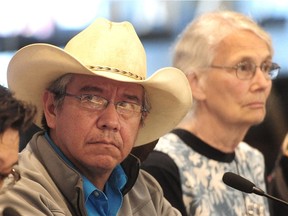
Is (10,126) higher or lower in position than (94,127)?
higher

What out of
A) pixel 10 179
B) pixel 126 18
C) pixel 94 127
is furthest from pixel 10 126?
pixel 126 18

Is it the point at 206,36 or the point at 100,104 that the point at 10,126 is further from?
the point at 206,36

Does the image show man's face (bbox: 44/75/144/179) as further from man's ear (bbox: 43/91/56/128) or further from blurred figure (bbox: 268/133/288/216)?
blurred figure (bbox: 268/133/288/216)

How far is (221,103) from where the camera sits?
3457mm

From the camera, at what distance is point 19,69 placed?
258 cm

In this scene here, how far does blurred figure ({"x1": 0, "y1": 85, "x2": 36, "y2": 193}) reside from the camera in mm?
2043

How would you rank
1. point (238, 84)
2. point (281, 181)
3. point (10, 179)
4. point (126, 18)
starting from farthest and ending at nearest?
point (126, 18), point (281, 181), point (238, 84), point (10, 179)

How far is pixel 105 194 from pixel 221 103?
962 millimetres

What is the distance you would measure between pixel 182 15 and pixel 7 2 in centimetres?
154

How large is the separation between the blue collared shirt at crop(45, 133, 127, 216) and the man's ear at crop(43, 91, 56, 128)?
0.05 metres

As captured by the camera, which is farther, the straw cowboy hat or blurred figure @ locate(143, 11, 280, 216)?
blurred figure @ locate(143, 11, 280, 216)

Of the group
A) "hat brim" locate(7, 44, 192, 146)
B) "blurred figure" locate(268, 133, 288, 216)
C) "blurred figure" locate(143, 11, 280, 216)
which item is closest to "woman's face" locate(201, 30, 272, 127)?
"blurred figure" locate(143, 11, 280, 216)

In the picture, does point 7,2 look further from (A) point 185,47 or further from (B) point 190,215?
(B) point 190,215

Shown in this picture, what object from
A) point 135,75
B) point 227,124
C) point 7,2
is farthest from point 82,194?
point 7,2
